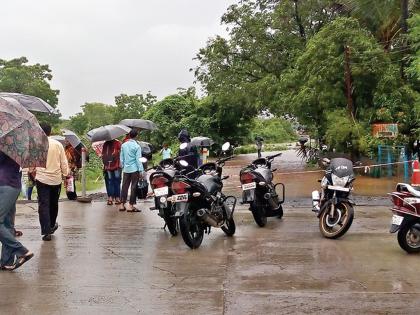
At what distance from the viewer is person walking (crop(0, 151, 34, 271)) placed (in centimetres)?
621

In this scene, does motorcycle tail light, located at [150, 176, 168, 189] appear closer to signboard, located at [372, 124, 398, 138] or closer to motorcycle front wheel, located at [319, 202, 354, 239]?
motorcycle front wheel, located at [319, 202, 354, 239]

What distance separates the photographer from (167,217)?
28.1ft

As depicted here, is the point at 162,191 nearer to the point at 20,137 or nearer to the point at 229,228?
the point at 229,228

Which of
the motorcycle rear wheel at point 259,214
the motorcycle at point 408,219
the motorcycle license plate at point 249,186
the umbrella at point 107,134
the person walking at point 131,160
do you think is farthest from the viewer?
the umbrella at point 107,134

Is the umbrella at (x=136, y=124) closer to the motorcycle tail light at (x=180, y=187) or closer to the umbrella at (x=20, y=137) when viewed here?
the motorcycle tail light at (x=180, y=187)

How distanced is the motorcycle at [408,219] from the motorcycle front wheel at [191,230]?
8.42ft

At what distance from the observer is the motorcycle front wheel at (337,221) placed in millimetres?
8023

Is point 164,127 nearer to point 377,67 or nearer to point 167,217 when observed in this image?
point 377,67

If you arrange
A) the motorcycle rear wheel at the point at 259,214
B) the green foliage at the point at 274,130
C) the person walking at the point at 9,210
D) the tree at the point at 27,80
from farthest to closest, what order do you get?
the green foliage at the point at 274,130, the tree at the point at 27,80, the motorcycle rear wheel at the point at 259,214, the person walking at the point at 9,210

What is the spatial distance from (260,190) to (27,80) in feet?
138

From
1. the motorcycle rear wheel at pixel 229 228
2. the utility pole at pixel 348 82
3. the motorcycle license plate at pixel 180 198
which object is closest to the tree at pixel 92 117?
the utility pole at pixel 348 82

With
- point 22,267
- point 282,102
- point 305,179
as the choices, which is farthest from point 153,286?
point 282,102

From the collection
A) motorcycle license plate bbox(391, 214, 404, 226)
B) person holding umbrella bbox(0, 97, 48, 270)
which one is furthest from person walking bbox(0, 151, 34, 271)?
motorcycle license plate bbox(391, 214, 404, 226)

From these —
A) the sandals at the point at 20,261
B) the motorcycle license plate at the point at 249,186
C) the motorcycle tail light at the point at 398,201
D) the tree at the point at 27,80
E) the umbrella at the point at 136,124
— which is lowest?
the sandals at the point at 20,261
